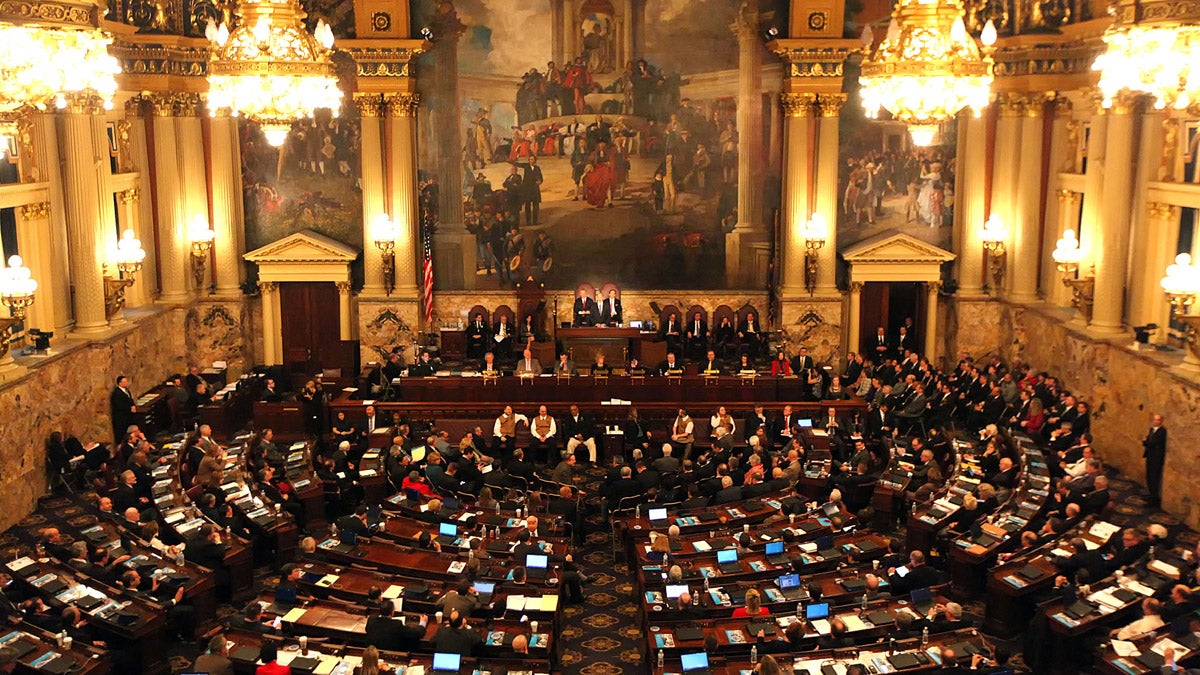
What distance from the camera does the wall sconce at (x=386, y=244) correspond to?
30.9 metres

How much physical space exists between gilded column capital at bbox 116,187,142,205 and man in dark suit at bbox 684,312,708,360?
46.8ft

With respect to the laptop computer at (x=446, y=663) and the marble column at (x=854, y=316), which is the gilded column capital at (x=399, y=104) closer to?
the marble column at (x=854, y=316)

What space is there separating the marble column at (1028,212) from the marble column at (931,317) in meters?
1.93

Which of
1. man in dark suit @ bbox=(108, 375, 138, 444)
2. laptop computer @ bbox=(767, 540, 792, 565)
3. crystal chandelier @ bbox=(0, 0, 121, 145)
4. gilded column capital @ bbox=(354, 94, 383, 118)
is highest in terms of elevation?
gilded column capital @ bbox=(354, 94, 383, 118)

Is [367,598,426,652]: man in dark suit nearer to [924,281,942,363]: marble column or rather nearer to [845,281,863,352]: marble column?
[845,281,863,352]: marble column

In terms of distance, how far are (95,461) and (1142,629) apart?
60.6 feet

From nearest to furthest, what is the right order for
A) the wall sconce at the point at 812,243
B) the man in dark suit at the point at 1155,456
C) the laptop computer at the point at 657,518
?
the laptop computer at the point at 657,518 → the man in dark suit at the point at 1155,456 → the wall sconce at the point at 812,243

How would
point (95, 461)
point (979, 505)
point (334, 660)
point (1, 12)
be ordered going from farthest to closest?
point (95, 461) → point (979, 505) → point (334, 660) → point (1, 12)

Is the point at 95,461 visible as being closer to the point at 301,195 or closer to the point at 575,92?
the point at 301,195

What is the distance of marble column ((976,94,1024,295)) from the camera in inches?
1180

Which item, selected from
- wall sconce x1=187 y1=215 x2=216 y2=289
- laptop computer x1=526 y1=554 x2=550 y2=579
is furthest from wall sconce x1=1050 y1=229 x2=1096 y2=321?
wall sconce x1=187 y1=215 x2=216 y2=289

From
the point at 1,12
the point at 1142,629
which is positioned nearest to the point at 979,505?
the point at 1142,629

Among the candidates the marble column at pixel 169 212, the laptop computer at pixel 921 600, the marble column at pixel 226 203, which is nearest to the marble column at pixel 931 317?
the laptop computer at pixel 921 600

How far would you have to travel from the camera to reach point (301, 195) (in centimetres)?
3169
